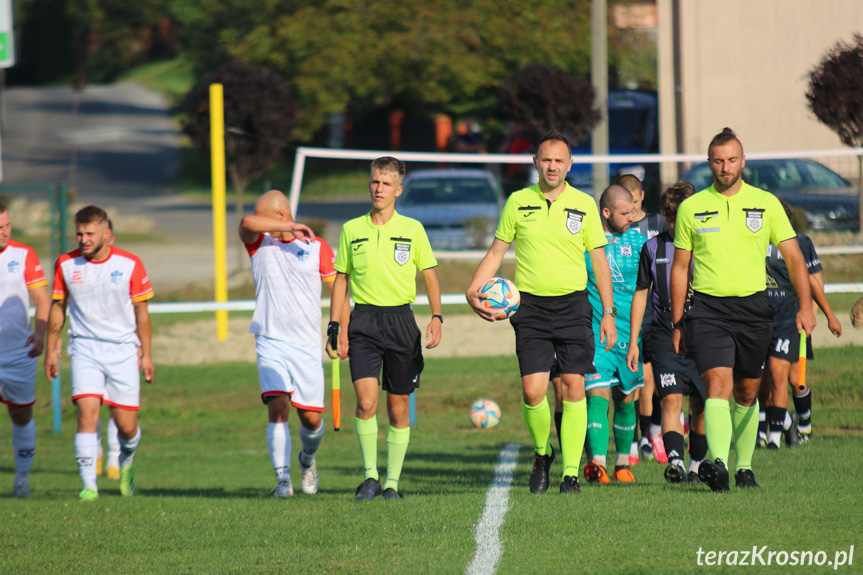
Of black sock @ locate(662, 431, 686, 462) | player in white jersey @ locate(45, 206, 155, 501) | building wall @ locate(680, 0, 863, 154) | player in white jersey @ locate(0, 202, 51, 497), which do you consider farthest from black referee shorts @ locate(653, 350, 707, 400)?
building wall @ locate(680, 0, 863, 154)

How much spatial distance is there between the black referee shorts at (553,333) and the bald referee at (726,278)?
0.65m

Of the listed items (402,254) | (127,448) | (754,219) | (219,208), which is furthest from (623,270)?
(219,208)

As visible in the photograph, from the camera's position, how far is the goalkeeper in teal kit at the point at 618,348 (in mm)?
7520

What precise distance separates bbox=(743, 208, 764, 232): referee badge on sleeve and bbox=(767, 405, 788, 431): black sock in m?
3.03

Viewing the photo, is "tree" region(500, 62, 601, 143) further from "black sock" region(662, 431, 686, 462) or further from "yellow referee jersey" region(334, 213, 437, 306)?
"yellow referee jersey" region(334, 213, 437, 306)

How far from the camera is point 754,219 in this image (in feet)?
20.6

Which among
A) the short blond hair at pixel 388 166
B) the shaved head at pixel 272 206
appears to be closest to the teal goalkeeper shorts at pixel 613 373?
the short blond hair at pixel 388 166

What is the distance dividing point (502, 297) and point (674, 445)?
5.99 feet

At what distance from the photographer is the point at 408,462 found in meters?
9.45

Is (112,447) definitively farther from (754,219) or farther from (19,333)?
(754,219)

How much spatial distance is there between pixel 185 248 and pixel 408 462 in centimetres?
1408

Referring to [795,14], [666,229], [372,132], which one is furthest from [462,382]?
[372,132]

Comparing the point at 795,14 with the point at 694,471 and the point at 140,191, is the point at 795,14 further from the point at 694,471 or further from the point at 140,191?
the point at 140,191

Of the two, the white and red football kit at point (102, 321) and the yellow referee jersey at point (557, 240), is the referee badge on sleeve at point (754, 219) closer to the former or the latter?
the yellow referee jersey at point (557, 240)
